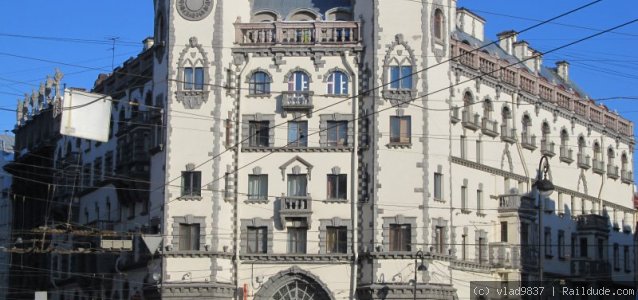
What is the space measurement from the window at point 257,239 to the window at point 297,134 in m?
4.76

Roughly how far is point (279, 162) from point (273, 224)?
10.8 ft

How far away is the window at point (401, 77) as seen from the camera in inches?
2440

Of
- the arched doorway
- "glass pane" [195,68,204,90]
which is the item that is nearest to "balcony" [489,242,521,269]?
the arched doorway

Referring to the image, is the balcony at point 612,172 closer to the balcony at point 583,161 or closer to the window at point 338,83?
the balcony at point 583,161

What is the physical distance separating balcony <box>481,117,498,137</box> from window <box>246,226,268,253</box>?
14480 millimetres

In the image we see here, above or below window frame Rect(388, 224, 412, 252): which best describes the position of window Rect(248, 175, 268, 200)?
above

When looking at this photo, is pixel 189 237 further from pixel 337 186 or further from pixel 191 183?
pixel 337 186

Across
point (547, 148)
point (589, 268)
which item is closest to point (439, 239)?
point (547, 148)

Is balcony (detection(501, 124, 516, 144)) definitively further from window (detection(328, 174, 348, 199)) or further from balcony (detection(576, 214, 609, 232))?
window (detection(328, 174, 348, 199))

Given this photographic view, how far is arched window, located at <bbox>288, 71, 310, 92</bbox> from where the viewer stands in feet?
207

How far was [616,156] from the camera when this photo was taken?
8494 cm

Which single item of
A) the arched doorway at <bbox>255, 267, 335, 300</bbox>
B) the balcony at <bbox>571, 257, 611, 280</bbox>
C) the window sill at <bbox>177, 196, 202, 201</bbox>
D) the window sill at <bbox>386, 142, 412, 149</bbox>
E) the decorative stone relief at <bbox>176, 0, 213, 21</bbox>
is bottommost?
the arched doorway at <bbox>255, 267, 335, 300</bbox>

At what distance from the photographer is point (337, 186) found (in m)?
62.4

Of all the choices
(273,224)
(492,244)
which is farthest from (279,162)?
(492,244)
